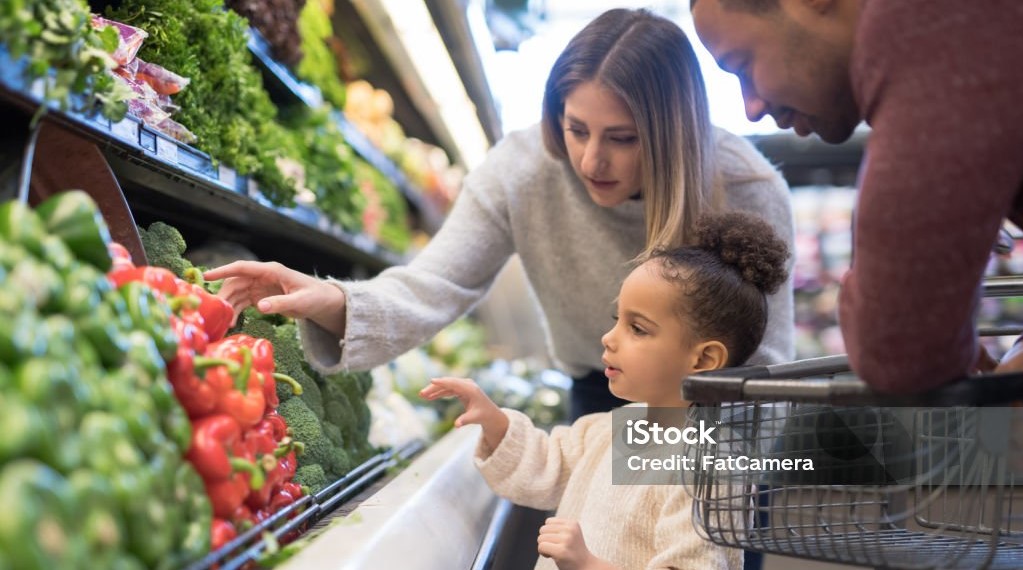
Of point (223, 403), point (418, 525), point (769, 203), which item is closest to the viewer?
point (223, 403)

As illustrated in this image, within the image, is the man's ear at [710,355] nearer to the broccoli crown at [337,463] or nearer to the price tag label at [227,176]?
the broccoli crown at [337,463]

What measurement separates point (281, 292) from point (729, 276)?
3.33ft

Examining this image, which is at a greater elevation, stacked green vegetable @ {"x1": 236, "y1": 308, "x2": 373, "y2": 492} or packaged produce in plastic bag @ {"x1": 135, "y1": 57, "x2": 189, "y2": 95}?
packaged produce in plastic bag @ {"x1": 135, "y1": 57, "x2": 189, "y2": 95}

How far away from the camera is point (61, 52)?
118 cm

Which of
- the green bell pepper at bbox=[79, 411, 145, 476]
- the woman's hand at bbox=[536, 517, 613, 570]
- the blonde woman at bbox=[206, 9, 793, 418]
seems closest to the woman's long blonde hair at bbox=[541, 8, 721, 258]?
the blonde woman at bbox=[206, 9, 793, 418]

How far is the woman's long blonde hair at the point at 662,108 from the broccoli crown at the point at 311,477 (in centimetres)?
86

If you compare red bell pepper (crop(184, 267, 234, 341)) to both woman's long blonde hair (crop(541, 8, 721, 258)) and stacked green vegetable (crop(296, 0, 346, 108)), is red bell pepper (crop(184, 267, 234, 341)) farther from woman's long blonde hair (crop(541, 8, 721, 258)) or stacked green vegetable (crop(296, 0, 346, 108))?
stacked green vegetable (crop(296, 0, 346, 108))

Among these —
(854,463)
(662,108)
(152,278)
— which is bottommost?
(854,463)

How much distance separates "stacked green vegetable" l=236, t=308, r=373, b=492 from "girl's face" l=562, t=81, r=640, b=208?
856mm

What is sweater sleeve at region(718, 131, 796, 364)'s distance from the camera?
7.29 ft

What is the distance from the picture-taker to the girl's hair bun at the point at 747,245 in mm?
1900

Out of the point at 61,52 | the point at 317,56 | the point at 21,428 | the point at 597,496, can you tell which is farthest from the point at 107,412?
the point at 317,56

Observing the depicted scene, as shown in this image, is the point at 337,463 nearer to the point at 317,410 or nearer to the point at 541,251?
the point at 317,410

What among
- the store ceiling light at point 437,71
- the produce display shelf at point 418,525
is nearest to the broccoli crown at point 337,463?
the produce display shelf at point 418,525
